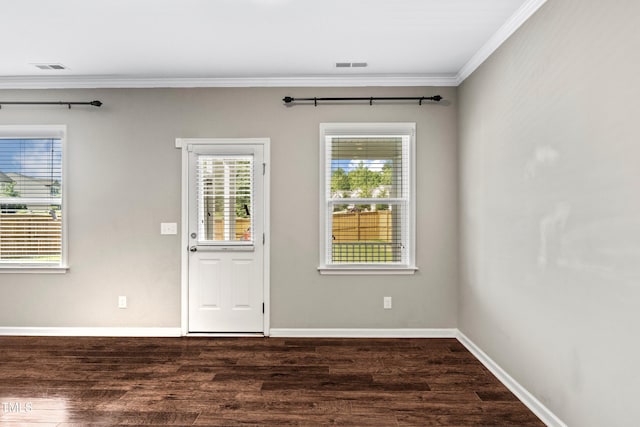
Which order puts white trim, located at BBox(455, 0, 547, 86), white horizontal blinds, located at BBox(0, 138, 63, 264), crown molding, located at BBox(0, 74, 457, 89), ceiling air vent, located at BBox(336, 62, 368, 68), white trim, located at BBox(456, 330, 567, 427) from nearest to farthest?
white trim, located at BBox(456, 330, 567, 427) < white trim, located at BBox(455, 0, 547, 86) < ceiling air vent, located at BBox(336, 62, 368, 68) < crown molding, located at BBox(0, 74, 457, 89) < white horizontal blinds, located at BBox(0, 138, 63, 264)

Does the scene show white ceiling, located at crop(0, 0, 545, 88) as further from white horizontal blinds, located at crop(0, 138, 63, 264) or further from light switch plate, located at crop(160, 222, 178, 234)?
light switch plate, located at crop(160, 222, 178, 234)

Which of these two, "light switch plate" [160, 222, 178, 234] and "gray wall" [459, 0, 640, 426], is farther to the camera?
"light switch plate" [160, 222, 178, 234]

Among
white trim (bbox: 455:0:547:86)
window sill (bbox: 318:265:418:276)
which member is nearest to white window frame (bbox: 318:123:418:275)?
window sill (bbox: 318:265:418:276)

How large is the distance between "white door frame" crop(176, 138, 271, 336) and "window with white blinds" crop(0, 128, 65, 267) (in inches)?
51.6

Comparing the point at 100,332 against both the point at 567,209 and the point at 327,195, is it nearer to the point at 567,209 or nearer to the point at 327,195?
the point at 327,195

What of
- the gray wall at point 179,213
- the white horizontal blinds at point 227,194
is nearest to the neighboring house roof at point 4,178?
the gray wall at point 179,213

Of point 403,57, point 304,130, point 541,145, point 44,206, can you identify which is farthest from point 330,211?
point 44,206

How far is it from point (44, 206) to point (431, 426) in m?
4.20

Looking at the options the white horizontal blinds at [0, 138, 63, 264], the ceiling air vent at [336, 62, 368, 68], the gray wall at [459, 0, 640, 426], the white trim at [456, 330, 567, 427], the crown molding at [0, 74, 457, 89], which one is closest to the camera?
the gray wall at [459, 0, 640, 426]

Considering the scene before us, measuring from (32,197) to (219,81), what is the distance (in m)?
2.32

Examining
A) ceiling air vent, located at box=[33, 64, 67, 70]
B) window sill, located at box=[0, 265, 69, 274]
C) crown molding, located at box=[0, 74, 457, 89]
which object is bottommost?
window sill, located at box=[0, 265, 69, 274]

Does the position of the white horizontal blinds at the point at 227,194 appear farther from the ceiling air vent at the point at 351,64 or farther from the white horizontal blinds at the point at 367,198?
the ceiling air vent at the point at 351,64

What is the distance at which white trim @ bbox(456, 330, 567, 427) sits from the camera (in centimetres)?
233

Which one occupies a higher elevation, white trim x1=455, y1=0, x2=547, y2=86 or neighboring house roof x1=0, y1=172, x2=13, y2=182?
white trim x1=455, y1=0, x2=547, y2=86
